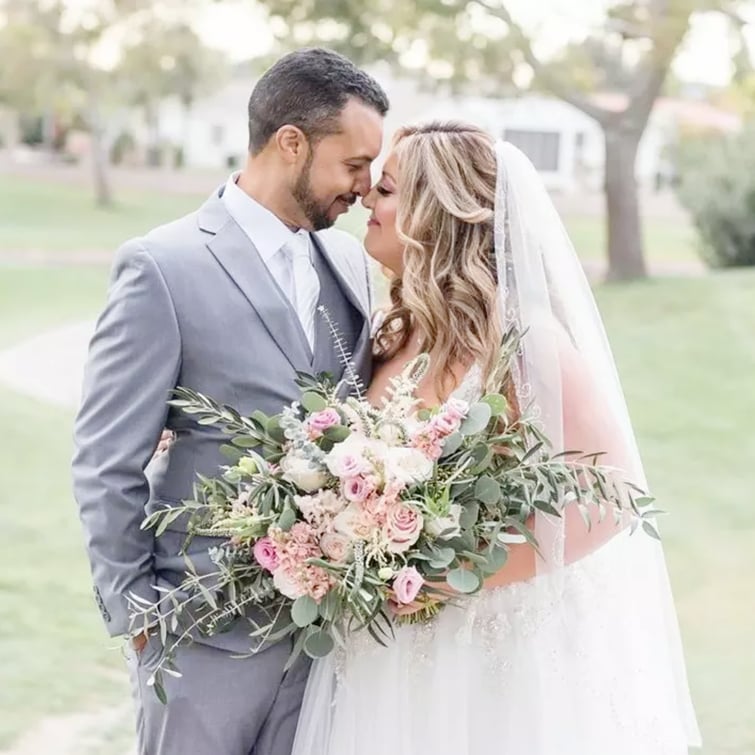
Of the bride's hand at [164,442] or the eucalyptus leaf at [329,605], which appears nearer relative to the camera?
the eucalyptus leaf at [329,605]

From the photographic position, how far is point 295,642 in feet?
6.17

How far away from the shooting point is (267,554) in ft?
5.75

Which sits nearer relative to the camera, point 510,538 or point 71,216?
point 510,538

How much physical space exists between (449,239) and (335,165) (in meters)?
0.25

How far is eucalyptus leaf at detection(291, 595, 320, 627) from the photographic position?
5.66 ft

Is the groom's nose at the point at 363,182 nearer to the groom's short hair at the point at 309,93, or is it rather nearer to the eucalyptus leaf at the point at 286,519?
the groom's short hair at the point at 309,93

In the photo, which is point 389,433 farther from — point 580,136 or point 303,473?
point 580,136

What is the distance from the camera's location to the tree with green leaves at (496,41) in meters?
7.45

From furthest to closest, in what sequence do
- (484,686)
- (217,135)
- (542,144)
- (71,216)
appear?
(217,135), (71,216), (542,144), (484,686)

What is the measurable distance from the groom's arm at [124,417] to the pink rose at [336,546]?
0.36 m

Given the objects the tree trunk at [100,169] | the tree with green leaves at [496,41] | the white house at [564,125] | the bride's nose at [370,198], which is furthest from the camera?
the tree trunk at [100,169]

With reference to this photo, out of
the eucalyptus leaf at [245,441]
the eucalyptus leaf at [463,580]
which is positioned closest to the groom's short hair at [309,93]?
the eucalyptus leaf at [245,441]

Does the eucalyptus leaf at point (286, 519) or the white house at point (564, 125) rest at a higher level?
the eucalyptus leaf at point (286, 519)

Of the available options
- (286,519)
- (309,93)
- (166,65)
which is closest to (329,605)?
(286,519)
